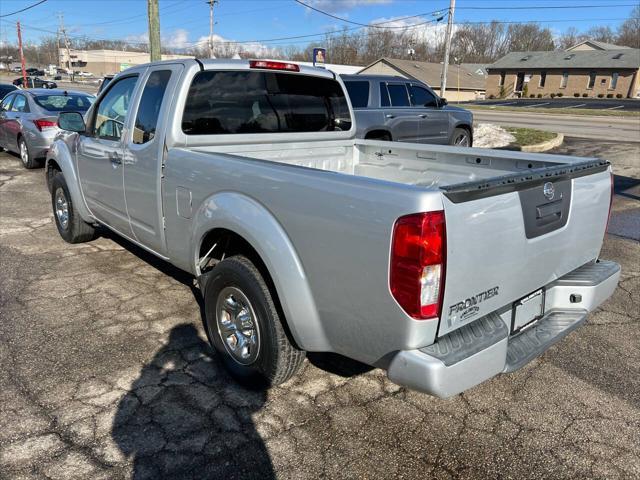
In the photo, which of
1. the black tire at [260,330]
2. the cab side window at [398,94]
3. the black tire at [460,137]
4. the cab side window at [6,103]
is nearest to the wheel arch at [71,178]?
the black tire at [260,330]

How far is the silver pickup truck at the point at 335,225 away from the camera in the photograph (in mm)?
2137

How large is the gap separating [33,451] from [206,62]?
2.66 m

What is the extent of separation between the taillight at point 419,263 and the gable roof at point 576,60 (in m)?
64.8

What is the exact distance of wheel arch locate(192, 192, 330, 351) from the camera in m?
2.53

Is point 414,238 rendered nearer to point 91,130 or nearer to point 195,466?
point 195,466

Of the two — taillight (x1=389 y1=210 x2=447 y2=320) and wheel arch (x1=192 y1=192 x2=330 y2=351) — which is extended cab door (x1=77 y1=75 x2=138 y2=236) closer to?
wheel arch (x1=192 y1=192 x2=330 y2=351)

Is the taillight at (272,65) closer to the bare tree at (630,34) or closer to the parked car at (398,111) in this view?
the parked car at (398,111)

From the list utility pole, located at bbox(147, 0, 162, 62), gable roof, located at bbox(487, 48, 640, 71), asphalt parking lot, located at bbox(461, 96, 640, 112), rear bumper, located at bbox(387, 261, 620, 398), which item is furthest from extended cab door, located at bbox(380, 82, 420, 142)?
gable roof, located at bbox(487, 48, 640, 71)

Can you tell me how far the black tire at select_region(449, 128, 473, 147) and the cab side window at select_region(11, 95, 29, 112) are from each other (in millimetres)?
9059

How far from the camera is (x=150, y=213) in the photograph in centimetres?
374

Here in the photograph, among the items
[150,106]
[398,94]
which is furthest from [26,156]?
[150,106]

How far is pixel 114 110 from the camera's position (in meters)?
4.42

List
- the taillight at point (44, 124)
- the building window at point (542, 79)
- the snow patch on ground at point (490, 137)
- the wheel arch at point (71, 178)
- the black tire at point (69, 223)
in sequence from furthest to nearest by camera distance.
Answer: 1. the building window at point (542, 79)
2. the snow patch on ground at point (490, 137)
3. the taillight at point (44, 124)
4. the black tire at point (69, 223)
5. the wheel arch at point (71, 178)

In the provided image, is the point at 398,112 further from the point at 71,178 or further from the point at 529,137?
the point at 529,137
